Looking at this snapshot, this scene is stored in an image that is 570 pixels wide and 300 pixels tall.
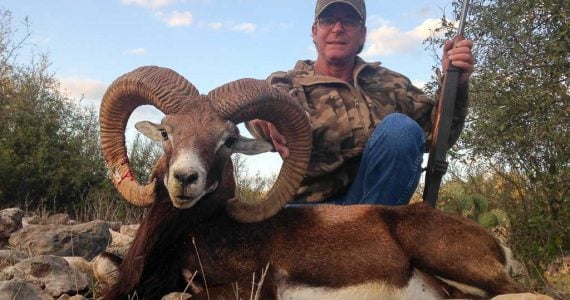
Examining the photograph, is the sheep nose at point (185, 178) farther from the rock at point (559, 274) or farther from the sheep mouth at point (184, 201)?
the rock at point (559, 274)

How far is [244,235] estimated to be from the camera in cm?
472

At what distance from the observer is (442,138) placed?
19.4ft

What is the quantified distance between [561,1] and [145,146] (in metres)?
12.8

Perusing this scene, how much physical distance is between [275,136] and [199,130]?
3.35 feet

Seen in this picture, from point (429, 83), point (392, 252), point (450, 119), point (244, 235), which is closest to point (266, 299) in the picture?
point (244, 235)

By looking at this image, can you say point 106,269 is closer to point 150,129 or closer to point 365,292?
point 150,129

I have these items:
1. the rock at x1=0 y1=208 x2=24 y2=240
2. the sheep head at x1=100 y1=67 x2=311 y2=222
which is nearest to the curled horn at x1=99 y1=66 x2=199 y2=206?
the sheep head at x1=100 y1=67 x2=311 y2=222

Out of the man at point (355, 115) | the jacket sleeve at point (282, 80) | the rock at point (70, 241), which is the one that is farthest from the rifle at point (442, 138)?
the rock at point (70, 241)

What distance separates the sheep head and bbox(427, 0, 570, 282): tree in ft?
14.4

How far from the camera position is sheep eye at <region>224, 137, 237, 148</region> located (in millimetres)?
4850

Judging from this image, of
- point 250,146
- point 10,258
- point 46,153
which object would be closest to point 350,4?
point 250,146

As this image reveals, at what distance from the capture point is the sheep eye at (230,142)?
4850mm

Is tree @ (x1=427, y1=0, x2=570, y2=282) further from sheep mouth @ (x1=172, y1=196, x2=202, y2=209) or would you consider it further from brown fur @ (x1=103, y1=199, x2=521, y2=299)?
sheep mouth @ (x1=172, y1=196, x2=202, y2=209)

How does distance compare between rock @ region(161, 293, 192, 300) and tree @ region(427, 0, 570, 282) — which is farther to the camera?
tree @ region(427, 0, 570, 282)
